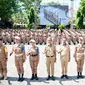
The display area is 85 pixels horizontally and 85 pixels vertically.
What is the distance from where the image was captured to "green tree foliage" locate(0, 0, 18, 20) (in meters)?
53.7

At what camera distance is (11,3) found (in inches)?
2229

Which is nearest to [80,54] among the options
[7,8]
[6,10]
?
[6,10]

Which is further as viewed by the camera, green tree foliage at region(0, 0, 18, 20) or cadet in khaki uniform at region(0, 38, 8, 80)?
green tree foliage at region(0, 0, 18, 20)

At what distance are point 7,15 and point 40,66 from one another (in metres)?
42.7

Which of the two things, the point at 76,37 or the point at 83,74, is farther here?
the point at 76,37

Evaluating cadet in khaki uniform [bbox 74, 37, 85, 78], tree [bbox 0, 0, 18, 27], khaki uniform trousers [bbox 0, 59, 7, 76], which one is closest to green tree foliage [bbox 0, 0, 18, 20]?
tree [bbox 0, 0, 18, 27]

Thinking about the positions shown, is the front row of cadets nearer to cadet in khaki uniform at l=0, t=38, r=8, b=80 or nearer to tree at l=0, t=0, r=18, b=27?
cadet in khaki uniform at l=0, t=38, r=8, b=80

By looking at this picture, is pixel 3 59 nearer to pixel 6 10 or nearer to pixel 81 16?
pixel 81 16

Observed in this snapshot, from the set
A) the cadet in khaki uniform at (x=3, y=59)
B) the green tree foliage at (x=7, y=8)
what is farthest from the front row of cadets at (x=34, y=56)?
the green tree foliage at (x=7, y=8)

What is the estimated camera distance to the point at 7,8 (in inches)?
2168

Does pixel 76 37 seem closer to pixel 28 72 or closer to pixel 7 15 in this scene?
pixel 28 72

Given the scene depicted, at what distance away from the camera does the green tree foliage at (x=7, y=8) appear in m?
53.7

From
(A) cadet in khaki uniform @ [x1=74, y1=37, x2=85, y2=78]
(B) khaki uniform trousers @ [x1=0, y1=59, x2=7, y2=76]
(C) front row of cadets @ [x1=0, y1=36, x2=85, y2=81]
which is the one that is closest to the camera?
(C) front row of cadets @ [x1=0, y1=36, x2=85, y2=81]

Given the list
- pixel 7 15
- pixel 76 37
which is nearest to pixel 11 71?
pixel 76 37
